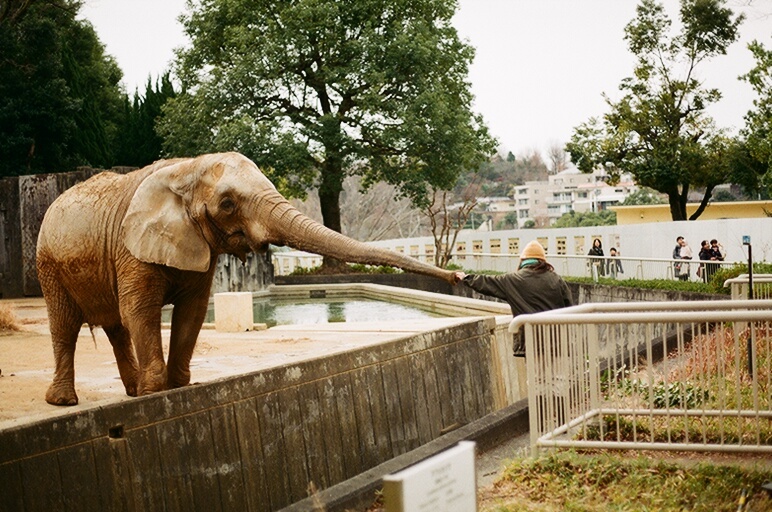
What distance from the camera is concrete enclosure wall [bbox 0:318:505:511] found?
6.26 m

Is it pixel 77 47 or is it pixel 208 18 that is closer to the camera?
pixel 208 18

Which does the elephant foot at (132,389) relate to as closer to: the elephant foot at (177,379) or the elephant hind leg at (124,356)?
the elephant hind leg at (124,356)

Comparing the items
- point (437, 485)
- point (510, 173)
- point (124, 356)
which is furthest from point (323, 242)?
point (510, 173)

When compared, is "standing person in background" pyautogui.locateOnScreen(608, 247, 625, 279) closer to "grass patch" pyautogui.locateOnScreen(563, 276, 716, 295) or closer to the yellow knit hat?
"grass patch" pyautogui.locateOnScreen(563, 276, 716, 295)

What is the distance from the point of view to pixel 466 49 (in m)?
36.8

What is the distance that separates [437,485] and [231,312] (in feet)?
47.9

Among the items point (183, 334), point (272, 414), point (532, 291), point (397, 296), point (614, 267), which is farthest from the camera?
point (397, 296)

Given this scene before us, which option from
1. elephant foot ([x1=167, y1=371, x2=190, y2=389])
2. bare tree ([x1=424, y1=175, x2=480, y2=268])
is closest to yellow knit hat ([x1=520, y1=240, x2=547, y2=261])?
elephant foot ([x1=167, y1=371, x2=190, y2=389])

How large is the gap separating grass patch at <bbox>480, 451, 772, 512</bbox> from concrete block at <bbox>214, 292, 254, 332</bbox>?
37.9 feet

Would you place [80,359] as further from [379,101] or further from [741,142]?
[741,142]

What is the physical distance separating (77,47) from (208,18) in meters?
11.2

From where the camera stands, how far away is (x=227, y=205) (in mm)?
8156

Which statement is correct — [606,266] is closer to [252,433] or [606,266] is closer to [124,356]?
[124,356]

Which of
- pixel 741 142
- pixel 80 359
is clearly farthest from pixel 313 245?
pixel 741 142
